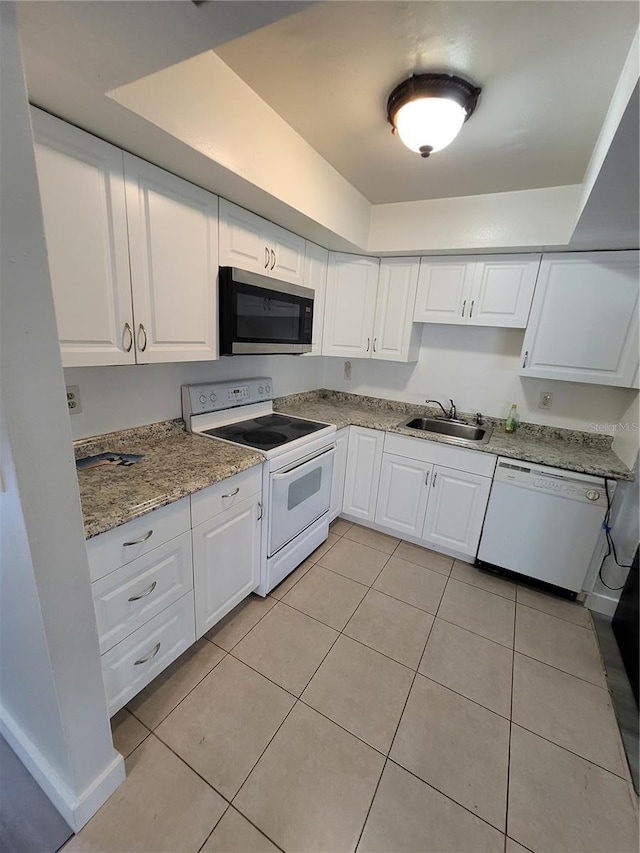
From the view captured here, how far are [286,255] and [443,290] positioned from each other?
3.80 ft

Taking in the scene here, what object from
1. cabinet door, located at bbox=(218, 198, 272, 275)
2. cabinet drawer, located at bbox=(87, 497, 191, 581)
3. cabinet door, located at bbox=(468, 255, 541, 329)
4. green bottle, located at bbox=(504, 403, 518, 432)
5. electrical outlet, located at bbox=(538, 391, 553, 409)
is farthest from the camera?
green bottle, located at bbox=(504, 403, 518, 432)

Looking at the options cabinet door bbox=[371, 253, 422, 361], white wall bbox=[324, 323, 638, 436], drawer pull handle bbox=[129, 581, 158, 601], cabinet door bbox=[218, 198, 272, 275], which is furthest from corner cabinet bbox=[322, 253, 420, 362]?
drawer pull handle bbox=[129, 581, 158, 601]

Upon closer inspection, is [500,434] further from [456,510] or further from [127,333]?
[127,333]

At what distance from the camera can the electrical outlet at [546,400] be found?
96.7 inches

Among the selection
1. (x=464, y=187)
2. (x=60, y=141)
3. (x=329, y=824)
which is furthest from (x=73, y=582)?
(x=464, y=187)

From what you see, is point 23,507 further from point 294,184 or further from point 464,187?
point 464,187

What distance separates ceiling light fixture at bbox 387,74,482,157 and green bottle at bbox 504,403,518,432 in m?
1.84

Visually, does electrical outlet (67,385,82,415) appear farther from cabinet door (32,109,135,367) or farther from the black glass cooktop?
the black glass cooktop

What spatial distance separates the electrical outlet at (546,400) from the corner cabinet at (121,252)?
2.30 metres

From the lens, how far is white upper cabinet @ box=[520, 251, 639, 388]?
6.45 feet

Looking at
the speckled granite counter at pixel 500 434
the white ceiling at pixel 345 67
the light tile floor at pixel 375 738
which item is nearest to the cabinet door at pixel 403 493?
the speckled granite counter at pixel 500 434

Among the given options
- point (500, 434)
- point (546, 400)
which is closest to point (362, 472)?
point (500, 434)

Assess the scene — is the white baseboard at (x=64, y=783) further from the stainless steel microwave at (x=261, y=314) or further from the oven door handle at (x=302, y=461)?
the stainless steel microwave at (x=261, y=314)

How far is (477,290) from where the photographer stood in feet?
7.77
